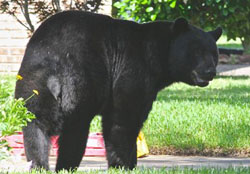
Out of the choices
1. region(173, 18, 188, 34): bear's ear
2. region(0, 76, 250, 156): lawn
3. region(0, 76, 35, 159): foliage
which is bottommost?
region(0, 76, 250, 156): lawn

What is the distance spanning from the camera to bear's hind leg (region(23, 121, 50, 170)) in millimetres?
6434

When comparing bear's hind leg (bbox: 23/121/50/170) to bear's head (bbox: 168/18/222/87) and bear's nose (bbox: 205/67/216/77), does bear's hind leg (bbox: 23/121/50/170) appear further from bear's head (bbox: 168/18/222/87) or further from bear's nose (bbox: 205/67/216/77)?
bear's nose (bbox: 205/67/216/77)

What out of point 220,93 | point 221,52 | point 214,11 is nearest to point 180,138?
point 220,93

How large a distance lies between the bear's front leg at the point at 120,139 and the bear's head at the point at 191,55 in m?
0.72

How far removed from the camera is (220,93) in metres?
14.2

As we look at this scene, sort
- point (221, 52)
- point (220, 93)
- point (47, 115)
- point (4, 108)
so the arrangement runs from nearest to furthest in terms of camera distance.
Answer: point (4, 108)
point (47, 115)
point (220, 93)
point (221, 52)

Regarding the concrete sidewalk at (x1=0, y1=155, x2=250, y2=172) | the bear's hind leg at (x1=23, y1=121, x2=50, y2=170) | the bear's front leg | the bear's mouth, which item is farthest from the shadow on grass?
the bear's hind leg at (x1=23, y1=121, x2=50, y2=170)

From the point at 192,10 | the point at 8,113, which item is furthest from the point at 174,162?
the point at 192,10

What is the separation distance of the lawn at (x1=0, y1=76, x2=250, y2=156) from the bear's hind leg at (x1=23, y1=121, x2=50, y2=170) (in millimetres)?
2676

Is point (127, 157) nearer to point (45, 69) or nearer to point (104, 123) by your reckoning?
point (104, 123)

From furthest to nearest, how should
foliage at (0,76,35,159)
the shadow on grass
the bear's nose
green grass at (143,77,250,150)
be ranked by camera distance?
the shadow on grass → green grass at (143,77,250,150) → the bear's nose → foliage at (0,76,35,159)

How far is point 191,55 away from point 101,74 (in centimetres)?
98

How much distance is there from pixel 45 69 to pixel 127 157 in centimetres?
117

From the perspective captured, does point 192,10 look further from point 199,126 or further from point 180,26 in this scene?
point 180,26
